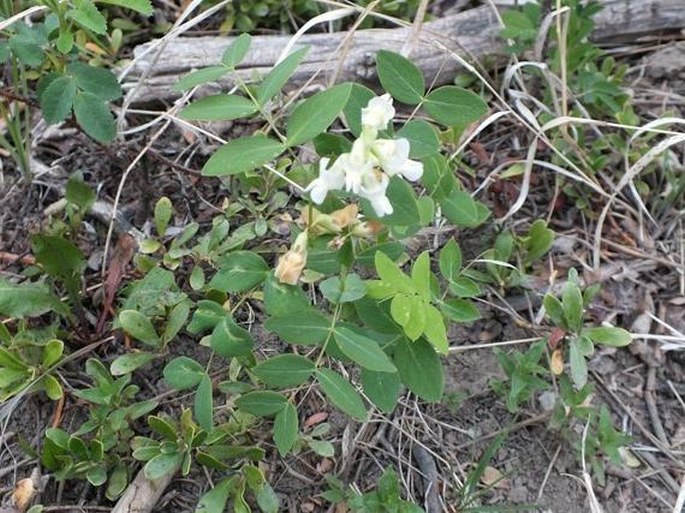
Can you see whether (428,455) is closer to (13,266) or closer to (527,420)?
(527,420)

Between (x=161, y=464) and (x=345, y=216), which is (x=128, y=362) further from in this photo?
(x=345, y=216)

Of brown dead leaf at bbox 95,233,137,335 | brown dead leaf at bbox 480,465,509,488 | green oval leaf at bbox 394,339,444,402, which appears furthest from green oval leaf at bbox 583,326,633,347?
brown dead leaf at bbox 95,233,137,335

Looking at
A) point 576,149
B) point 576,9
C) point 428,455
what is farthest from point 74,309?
point 576,9

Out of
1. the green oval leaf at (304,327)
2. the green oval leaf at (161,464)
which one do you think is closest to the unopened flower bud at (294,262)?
the green oval leaf at (304,327)

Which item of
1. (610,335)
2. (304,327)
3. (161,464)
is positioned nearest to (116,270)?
(161,464)

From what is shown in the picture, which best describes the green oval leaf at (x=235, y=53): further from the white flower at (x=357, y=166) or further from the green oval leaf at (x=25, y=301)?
the green oval leaf at (x=25, y=301)

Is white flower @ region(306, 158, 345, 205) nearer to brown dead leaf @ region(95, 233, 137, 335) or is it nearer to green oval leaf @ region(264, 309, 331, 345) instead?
A: green oval leaf @ region(264, 309, 331, 345)

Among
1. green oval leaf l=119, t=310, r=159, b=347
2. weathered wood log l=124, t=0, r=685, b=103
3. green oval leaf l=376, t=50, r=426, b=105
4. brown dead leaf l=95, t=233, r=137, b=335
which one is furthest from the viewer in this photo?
weathered wood log l=124, t=0, r=685, b=103
